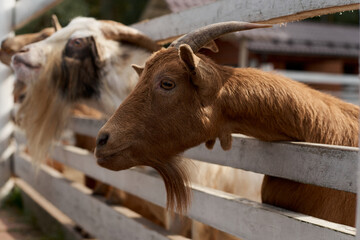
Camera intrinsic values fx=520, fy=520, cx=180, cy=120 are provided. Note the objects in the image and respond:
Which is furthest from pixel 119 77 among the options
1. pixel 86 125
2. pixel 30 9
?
pixel 30 9

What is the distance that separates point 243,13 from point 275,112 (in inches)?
25.8

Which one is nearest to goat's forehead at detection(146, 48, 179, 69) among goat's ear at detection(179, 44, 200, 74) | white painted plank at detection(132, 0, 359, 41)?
goat's ear at detection(179, 44, 200, 74)

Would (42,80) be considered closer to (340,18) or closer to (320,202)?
(320,202)

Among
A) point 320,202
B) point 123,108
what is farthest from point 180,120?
point 320,202

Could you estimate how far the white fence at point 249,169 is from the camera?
7.02 ft

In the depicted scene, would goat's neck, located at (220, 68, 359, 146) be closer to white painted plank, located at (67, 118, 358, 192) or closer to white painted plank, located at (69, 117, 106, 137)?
white painted plank, located at (67, 118, 358, 192)

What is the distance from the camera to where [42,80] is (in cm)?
409

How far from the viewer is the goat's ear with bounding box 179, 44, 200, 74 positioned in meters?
2.21

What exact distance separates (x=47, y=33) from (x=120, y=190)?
5.61 ft

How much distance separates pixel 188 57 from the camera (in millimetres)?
2254

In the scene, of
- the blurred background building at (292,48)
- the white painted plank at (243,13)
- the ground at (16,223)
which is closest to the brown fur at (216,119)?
the white painted plank at (243,13)

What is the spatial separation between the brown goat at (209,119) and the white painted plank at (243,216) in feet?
0.52

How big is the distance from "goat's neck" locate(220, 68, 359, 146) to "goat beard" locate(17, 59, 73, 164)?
2.07 m

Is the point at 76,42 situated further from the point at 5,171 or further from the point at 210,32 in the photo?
the point at 5,171
